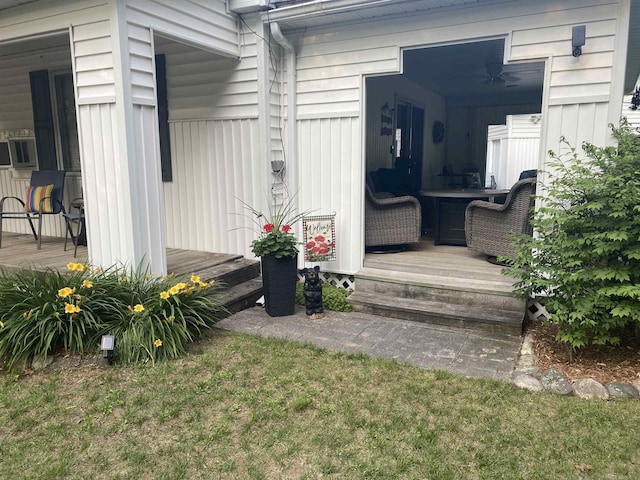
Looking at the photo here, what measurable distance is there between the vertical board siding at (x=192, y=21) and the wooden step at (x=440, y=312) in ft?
9.12

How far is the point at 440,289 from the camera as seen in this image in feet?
14.1

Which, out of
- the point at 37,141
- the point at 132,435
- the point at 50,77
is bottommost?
the point at 132,435

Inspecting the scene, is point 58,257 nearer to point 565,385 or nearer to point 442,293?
point 442,293

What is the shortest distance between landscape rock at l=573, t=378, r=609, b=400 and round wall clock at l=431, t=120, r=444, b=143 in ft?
23.3

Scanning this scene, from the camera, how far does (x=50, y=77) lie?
5961mm

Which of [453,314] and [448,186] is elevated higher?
[448,186]

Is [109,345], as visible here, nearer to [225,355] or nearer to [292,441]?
[225,355]

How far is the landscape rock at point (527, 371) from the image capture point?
311 centimetres

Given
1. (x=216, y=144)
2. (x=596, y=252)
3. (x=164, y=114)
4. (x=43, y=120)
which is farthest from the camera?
(x=43, y=120)

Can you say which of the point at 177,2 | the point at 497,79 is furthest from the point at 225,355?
the point at 497,79

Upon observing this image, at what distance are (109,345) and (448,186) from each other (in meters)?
8.08

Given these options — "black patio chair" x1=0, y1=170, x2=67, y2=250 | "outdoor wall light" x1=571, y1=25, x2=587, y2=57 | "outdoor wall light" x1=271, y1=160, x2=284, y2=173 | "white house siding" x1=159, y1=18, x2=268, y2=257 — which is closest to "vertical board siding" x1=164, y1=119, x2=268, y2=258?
"white house siding" x1=159, y1=18, x2=268, y2=257

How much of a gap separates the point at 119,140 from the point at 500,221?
3.56m

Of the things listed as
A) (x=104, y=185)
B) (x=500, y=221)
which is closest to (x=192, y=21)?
(x=104, y=185)
